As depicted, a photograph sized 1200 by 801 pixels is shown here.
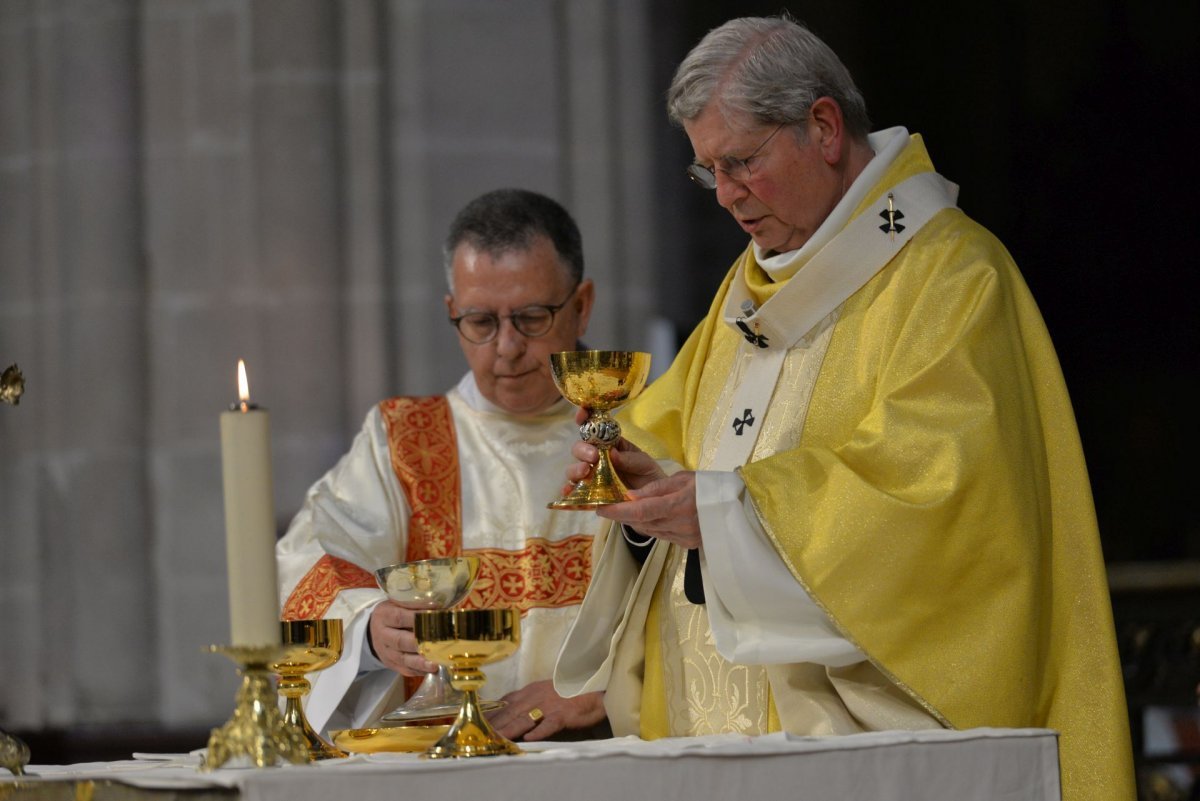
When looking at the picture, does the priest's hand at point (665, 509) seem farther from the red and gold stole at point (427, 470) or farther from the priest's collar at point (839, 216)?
the red and gold stole at point (427, 470)

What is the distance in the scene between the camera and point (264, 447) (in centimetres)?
236

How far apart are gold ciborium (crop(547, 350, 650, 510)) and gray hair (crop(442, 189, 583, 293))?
1436 millimetres

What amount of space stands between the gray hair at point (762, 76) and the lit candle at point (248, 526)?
5.56 feet

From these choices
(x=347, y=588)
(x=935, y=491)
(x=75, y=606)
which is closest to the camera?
(x=935, y=491)

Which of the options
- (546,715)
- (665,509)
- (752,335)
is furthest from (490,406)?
(665,509)

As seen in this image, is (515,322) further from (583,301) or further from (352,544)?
(352,544)

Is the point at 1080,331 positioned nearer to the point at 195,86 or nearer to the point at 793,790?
the point at 195,86

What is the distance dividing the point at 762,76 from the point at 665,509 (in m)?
1.04

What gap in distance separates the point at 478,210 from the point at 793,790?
2.59 metres

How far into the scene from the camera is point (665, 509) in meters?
3.20

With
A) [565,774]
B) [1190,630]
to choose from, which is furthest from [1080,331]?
[565,774]

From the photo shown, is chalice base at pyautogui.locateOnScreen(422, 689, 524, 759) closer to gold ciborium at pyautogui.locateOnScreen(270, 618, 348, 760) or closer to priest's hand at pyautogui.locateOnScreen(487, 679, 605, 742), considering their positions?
gold ciborium at pyautogui.locateOnScreen(270, 618, 348, 760)

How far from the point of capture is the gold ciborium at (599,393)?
3.17 m

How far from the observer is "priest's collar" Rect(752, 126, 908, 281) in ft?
12.3
